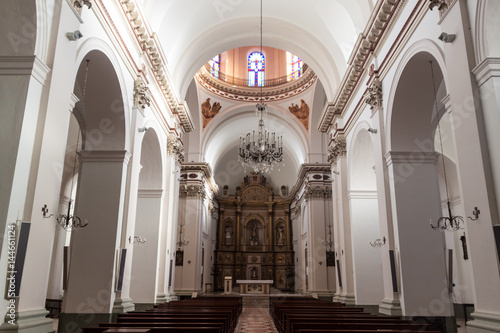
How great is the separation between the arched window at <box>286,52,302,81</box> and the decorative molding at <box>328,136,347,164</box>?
28.7 feet

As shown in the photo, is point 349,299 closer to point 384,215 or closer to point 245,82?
point 384,215

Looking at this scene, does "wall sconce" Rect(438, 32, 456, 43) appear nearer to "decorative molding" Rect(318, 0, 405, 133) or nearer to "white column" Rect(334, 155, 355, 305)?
"decorative molding" Rect(318, 0, 405, 133)

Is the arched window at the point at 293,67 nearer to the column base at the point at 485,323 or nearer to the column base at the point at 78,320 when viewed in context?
the column base at the point at 78,320

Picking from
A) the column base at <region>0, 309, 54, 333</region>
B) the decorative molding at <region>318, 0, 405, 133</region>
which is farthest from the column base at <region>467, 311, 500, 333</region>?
the decorative molding at <region>318, 0, 405, 133</region>

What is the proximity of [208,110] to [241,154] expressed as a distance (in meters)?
6.81

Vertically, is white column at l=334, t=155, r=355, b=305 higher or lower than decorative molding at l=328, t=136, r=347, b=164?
lower

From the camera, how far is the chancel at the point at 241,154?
A: 477cm

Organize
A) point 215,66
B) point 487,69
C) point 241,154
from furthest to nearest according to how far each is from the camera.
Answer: point 215,66 → point 241,154 → point 487,69

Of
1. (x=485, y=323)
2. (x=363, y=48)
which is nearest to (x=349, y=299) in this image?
(x=363, y=48)

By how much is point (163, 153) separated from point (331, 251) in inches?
367

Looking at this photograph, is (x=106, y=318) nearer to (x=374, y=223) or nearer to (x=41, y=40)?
(x=41, y=40)

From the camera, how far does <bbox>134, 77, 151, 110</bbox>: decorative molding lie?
9.03 meters

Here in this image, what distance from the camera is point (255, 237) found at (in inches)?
1047

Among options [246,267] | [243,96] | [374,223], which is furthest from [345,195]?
[246,267]
